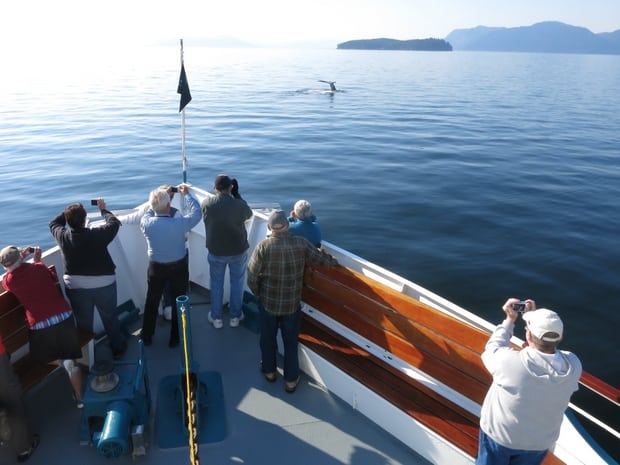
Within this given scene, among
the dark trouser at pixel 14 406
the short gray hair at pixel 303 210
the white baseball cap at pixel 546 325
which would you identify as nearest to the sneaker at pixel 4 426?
the dark trouser at pixel 14 406

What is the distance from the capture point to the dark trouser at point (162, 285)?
5.20 meters

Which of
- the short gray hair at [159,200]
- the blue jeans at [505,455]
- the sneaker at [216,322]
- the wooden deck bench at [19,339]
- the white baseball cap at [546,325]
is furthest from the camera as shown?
the sneaker at [216,322]

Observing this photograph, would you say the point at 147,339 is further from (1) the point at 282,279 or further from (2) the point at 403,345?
(2) the point at 403,345

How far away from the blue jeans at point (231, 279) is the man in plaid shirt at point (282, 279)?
3.16 feet

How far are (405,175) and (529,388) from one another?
15.1 m

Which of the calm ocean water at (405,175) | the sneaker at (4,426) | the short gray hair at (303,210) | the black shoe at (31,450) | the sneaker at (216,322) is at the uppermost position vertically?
the short gray hair at (303,210)

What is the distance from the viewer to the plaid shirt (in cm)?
438

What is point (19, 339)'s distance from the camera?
4531 mm

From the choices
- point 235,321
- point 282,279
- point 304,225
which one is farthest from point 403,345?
point 235,321

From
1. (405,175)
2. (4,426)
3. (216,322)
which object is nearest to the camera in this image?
(4,426)

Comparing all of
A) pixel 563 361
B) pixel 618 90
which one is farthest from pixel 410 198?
pixel 618 90

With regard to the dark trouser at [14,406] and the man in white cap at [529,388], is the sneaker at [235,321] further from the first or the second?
the man in white cap at [529,388]

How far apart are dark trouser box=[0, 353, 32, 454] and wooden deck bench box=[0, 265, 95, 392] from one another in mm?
453

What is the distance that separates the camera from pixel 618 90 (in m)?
50.1
